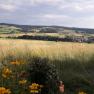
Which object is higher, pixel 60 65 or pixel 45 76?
pixel 45 76

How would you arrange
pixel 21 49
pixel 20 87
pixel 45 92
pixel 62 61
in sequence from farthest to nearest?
pixel 21 49, pixel 62 61, pixel 45 92, pixel 20 87

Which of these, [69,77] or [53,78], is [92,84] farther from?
[53,78]

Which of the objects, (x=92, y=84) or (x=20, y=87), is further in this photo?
(x=92, y=84)

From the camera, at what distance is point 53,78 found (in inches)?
335

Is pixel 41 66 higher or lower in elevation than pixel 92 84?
higher

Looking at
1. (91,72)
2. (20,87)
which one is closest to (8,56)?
(91,72)

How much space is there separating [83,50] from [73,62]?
2.01 metres

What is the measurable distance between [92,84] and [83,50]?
456 centimetres

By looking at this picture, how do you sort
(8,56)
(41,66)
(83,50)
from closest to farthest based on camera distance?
(41,66) < (8,56) < (83,50)

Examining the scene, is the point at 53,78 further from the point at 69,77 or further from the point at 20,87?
the point at 69,77

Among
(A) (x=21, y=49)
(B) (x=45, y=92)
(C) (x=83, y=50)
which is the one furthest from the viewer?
(C) (x=83, y=50)

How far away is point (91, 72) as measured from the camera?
12.1m

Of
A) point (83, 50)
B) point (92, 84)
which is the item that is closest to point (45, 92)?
point (92, 84)

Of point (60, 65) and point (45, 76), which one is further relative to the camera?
point (60, 65)
